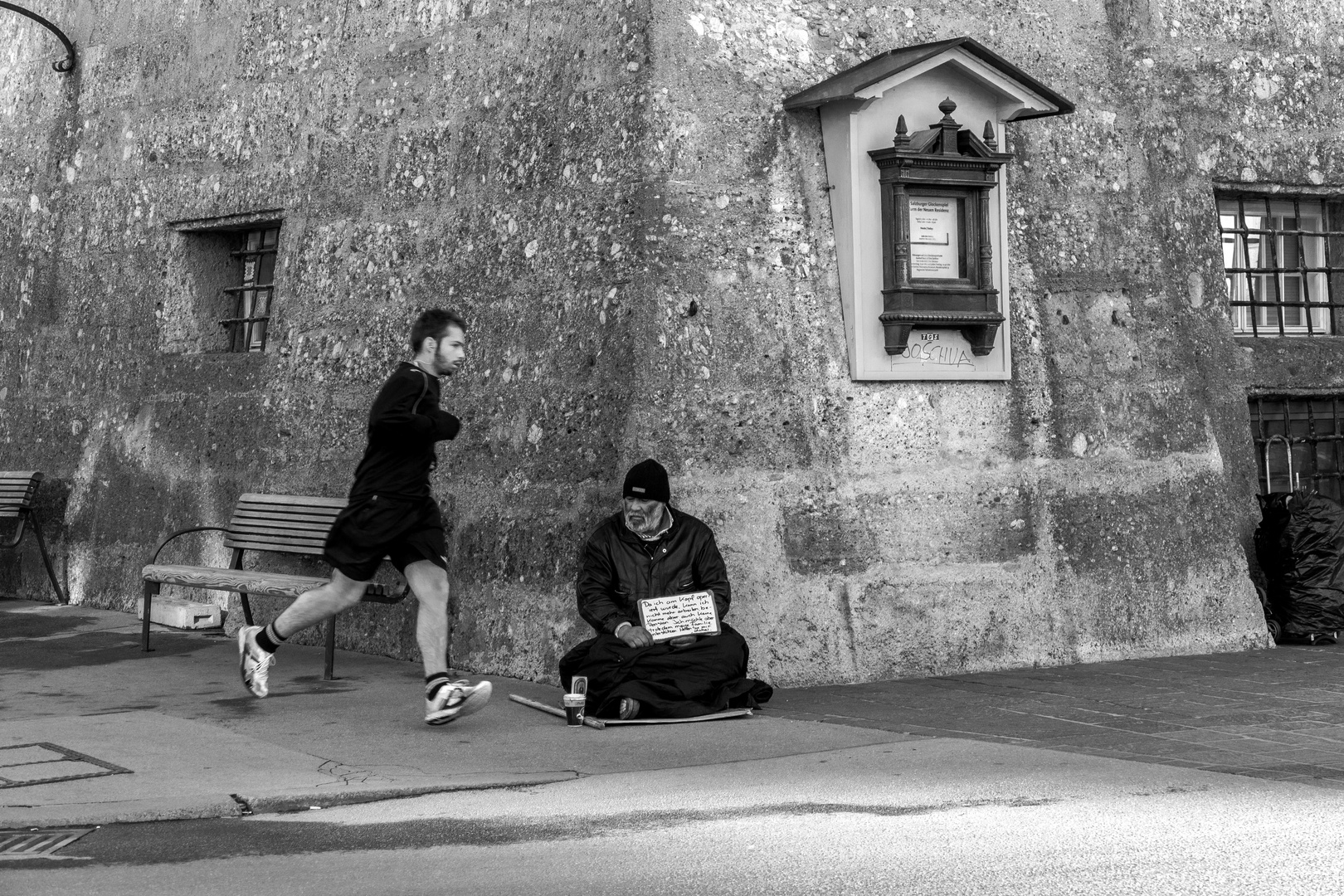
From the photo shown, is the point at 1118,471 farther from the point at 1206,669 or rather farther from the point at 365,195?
the point at 365,195

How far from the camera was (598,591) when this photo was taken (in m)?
8.09

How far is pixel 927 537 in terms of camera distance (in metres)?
9.27

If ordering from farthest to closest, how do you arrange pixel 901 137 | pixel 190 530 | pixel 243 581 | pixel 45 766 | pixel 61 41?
pixel 61 41, pixel 190 530, pixel 243 581, pixel 901 137, pixel 45 766

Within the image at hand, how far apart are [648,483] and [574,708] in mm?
1068

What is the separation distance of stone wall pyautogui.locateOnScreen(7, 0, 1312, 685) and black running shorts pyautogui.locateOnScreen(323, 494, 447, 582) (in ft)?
3.93

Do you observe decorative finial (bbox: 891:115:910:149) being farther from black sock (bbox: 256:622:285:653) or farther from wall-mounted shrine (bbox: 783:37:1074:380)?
black sock (bbox: 256:622:285:653)

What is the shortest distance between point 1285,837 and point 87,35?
10.5 meters

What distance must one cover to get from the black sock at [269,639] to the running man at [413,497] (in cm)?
47

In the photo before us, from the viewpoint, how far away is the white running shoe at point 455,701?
7395 millimetres

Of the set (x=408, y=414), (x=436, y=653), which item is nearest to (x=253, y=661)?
(x=436, y=653)

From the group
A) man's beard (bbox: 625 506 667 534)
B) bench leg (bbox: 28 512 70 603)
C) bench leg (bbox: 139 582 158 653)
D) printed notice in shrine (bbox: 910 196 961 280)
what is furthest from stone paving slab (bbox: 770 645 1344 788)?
bench leg (bbox: 28 512 70 603)

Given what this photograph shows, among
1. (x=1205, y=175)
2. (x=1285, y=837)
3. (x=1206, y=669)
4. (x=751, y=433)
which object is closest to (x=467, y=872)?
(x=1285, y=837)

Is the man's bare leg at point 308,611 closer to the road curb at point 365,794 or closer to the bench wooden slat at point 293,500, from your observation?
the road curb at point 365,794

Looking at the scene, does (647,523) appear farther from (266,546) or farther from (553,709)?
(266,546)
